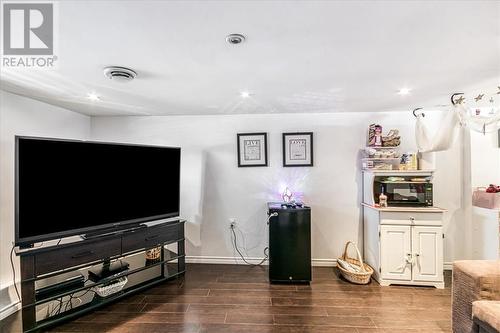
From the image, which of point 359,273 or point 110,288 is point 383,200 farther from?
point 110,288

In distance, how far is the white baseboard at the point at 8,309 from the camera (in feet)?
7.57

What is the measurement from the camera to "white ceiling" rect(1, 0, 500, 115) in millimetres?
1253

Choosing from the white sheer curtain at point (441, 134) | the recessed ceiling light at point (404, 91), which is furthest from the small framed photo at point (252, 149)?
the white sheer curtain at point (441, 134)

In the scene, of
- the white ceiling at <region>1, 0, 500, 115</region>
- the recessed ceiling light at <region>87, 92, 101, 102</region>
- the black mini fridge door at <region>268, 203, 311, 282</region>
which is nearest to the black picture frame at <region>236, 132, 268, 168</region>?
the white ceiling at <region>1, 0, 500, 115</region>

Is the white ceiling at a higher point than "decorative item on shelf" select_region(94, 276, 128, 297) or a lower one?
higher

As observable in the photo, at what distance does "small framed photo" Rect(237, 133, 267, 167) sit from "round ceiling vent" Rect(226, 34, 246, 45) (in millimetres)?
2069

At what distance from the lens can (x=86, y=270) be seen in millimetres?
2717

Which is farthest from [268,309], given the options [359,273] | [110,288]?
[110,288]

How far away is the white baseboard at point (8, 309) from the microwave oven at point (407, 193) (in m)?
4.13

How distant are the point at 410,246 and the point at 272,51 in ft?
8.92

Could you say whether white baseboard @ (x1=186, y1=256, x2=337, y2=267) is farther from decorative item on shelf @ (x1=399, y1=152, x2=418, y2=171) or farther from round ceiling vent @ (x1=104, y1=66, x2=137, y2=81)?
round ceiling vent @ (x1=104, y1=66, x2=137, y2=81)

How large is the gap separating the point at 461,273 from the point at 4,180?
4.22m

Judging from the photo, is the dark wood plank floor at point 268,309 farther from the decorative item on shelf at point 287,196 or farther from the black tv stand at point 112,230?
the decorative item on shelf at point 287,196

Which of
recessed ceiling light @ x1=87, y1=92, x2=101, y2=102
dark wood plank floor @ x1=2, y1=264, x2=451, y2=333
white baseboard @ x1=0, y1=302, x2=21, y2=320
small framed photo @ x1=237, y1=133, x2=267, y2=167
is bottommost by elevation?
dark wood plank floor @ x1=2, y1=264, x2=451, y2=333
